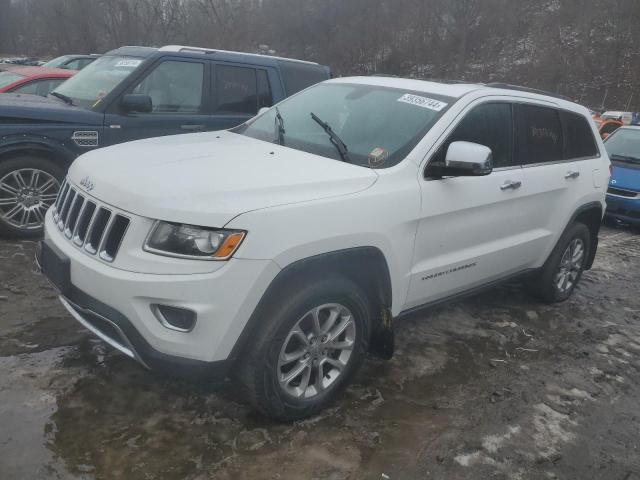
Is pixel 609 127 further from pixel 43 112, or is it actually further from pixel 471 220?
pixel 43 112

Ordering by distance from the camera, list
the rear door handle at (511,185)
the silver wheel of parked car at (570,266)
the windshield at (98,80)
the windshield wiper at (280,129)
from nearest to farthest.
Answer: the windshield wiper at (280,129) < the rear door handle at (511,185) < the silver wheel of parked car at (570,266) < the windshield at (98,80)

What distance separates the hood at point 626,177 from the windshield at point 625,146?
0.19 meters

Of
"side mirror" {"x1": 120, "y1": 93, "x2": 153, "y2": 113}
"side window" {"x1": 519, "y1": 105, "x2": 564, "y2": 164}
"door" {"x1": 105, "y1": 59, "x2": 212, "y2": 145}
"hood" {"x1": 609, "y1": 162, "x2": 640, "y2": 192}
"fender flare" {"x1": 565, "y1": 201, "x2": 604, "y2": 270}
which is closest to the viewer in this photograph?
"side window" {"x1": 519, "y1": 105, "x2": 564, "y2": 164}

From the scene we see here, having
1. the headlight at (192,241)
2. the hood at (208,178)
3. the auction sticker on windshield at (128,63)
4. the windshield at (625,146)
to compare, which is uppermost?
the auction sticker on windshield at (128,63)

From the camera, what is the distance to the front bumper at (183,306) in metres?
2.58

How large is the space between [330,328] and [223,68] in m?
4.01

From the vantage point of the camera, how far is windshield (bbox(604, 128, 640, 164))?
31.1 feet

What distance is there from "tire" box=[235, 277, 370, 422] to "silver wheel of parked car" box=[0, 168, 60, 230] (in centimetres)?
342

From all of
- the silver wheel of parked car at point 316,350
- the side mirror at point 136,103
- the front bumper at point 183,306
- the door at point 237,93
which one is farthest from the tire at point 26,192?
the silver wheel of parked car at point 316,350

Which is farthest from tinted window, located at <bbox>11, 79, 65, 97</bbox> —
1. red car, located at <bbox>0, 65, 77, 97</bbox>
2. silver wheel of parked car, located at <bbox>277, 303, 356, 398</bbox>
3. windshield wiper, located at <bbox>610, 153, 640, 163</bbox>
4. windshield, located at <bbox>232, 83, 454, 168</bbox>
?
windshield wiper, located at <bbox>610, 153, 640, 163</bbox>

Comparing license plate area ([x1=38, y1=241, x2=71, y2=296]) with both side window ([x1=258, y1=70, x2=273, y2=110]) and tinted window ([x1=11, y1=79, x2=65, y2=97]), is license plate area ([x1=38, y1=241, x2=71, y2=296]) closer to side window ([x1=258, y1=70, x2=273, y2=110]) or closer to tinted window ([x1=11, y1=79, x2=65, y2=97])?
side window ([x1=258, y1=70, x2=273, y2=110])

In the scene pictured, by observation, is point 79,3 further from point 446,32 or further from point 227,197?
point 227,197

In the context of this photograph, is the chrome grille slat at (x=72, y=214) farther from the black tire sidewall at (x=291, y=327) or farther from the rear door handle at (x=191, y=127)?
the rear door handle at (x=191, y=127)

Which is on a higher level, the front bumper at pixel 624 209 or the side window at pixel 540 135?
the side window at pixel 540 135
